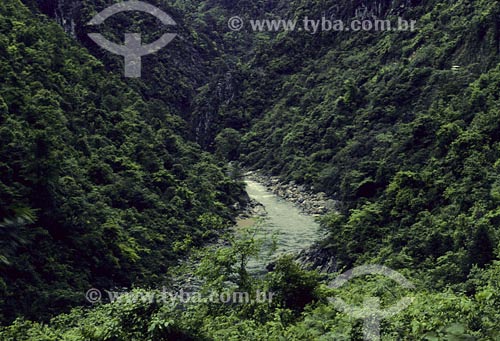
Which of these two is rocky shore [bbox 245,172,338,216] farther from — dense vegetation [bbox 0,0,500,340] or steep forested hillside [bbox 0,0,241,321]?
steep forested hillside [bbox 0,0,241,321]

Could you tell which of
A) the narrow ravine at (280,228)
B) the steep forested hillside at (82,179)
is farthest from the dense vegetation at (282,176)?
the narrow ravine at (280,228)

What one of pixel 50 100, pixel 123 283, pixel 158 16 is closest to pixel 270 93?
pixel 158 16

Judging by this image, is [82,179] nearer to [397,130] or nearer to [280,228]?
[280,228]

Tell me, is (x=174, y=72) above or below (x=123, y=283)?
above

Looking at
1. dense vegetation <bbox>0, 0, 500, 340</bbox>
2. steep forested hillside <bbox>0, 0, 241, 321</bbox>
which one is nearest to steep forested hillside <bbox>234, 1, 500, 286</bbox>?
dense vegetation <bbox>0, 0, 500, 340</bbox>

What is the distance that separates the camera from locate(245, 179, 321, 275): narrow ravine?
43469 mm

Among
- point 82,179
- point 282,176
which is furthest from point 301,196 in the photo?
point 82,179

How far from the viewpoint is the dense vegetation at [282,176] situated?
64.5ft

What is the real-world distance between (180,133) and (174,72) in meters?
21.9

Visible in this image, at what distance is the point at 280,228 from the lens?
52750 millimetres

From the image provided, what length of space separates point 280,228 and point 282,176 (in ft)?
63.8

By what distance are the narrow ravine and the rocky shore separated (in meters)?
0.69

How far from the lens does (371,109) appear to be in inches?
2603

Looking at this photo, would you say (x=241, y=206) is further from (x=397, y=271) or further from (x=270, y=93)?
(x=270, y=93)
